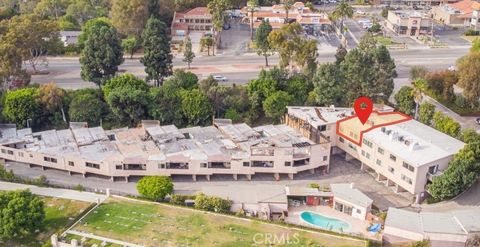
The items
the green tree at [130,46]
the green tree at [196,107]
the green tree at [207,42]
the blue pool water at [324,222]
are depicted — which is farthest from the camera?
the green tree at [207,42]

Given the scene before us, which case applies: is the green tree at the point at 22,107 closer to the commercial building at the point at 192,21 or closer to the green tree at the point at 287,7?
the commercial building at the point at 192,21

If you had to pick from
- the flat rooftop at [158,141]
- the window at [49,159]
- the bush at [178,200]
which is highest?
the flat rooftop at [158,141]

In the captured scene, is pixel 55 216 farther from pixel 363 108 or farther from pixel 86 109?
pixel 363 108

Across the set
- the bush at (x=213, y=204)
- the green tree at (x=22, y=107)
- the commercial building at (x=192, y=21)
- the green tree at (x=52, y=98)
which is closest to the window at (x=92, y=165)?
the green tree at (x=52, y=98)

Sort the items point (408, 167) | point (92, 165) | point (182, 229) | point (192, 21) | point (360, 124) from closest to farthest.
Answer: point (182, 229), point (408, 167), point (92, 165), point (360, 124), point (192, 21)

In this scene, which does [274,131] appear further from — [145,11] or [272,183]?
[145,11]

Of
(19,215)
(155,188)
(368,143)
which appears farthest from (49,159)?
(368,143)
